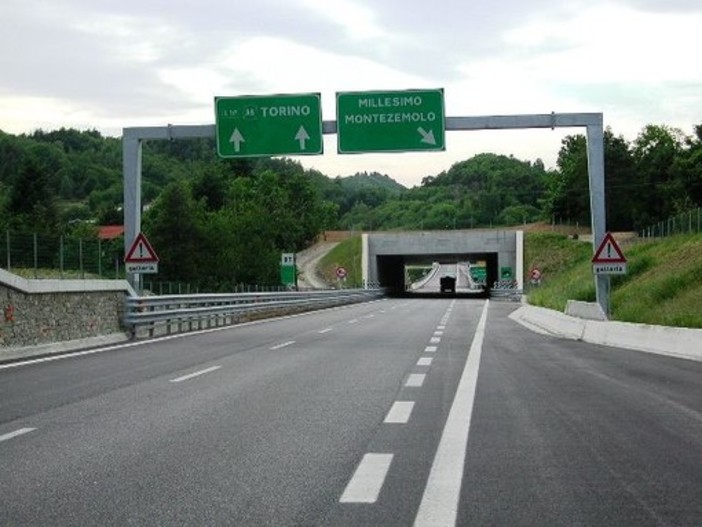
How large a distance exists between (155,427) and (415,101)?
19.3m

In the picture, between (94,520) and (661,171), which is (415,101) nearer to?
(94,520)

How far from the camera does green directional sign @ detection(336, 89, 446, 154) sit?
26.8 m

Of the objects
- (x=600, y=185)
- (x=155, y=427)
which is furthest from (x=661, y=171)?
(x=155, y=427)

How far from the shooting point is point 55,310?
1920cm

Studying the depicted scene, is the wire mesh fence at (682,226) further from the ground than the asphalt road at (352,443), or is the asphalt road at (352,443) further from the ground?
the wire mesh fence at (682,226)

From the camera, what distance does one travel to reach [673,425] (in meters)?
8.94

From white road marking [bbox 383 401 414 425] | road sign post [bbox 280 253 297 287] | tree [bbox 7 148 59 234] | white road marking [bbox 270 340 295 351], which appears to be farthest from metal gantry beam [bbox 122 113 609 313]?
tree [bbox 7 148 59 234]

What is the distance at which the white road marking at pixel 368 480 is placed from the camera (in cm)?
602

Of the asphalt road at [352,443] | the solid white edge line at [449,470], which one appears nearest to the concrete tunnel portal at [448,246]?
the asphalt road at [352,443]

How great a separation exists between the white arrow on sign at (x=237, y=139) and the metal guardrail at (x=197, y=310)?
443 cm

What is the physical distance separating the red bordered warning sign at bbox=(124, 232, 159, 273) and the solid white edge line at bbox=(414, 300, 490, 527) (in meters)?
14.7

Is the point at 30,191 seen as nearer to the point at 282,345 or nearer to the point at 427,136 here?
the point at 427,136

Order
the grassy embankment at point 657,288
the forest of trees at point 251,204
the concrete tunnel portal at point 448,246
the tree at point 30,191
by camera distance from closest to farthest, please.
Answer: the grassy embankment at point 657,288, the concrete tunnel portal at point 448,246, the forest of trees at point 251,204, the tree at point 30,191

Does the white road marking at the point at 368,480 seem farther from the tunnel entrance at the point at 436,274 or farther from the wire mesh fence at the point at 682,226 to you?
the tunnel entrance at the point at 436,274
